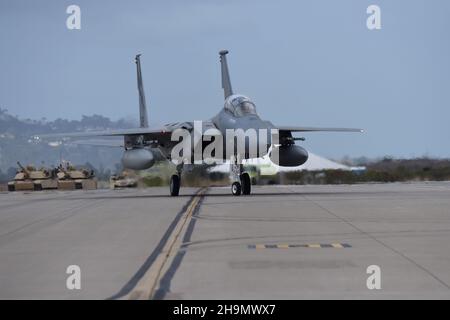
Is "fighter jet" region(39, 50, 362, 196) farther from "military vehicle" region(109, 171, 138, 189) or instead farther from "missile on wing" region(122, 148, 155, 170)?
"military vehicle" region(109, 171, 138, 189)

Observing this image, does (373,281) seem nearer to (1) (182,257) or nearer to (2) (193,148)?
(1) (182,257)

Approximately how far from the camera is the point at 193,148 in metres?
37.2

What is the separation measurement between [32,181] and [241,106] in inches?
1288

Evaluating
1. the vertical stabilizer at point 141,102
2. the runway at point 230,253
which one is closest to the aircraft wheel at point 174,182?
the vertical stabilizer at point 141,102

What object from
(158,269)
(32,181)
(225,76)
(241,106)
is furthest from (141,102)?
(158,269)

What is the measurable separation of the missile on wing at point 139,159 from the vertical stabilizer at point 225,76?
452cm

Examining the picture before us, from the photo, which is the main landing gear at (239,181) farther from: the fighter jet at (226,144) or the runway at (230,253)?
the runway at (230,253)

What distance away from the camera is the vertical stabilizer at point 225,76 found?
4019cm

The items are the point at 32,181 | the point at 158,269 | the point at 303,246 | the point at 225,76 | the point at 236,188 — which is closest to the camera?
the point at 158,269

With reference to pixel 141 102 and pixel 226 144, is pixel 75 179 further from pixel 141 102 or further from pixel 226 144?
pixel 226 144

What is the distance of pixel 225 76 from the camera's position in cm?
4050

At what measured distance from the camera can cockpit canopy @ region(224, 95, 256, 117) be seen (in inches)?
1366

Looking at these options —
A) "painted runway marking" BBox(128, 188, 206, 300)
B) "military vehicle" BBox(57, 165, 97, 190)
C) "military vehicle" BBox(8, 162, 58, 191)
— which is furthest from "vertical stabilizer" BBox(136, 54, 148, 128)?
"painted runway marking" BBox(128, 188, 206, 300)
